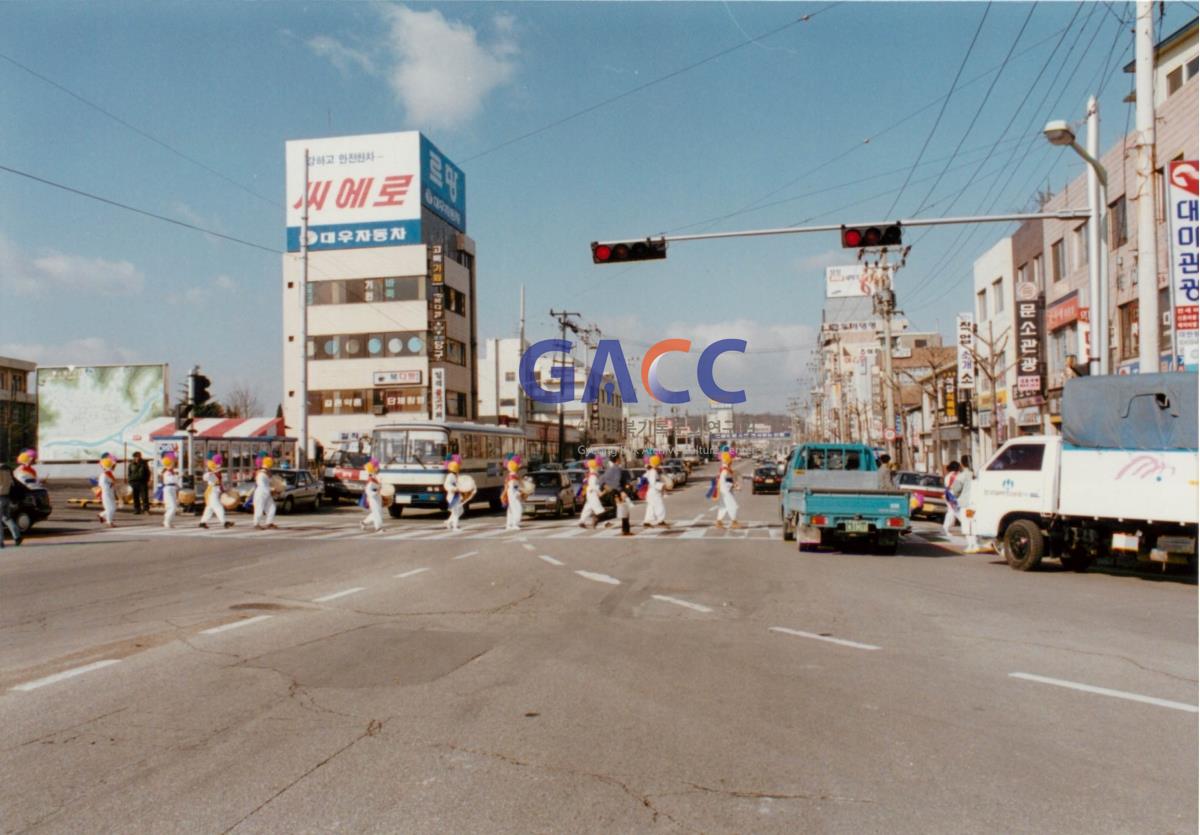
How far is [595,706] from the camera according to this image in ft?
20.7

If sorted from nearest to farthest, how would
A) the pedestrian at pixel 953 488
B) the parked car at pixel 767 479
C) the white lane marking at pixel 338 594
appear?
the white lane marking at pixel 338 594 → the pedestrian at pixel 953 488 → the parked car at pixel 767 479

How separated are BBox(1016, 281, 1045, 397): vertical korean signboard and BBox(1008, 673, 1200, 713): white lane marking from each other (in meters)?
29.2

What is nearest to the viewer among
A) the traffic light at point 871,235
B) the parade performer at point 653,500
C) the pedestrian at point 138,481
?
the traffic light at point 871,235

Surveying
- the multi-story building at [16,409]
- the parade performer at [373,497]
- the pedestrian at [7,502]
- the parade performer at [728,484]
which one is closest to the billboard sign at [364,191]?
the multi-story building at [16,409]

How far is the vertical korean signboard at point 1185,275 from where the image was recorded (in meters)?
16.1

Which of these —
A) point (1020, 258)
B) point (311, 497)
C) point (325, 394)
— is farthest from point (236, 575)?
point (325, 394)

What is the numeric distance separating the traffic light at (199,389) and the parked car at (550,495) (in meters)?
10.00

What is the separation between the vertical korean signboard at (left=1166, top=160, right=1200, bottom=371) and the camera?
52.9 ft

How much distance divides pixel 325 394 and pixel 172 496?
128 feet

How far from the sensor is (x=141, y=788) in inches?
185

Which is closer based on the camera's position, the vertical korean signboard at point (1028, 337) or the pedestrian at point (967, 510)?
the pedestrian at point (967, 510)

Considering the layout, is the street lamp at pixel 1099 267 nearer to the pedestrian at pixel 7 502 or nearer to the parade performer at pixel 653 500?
the parade performer at pixel 653 500

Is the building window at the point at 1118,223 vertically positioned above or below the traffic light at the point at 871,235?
above

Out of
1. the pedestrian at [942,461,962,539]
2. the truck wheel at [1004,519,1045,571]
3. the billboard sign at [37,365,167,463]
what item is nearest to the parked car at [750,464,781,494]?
the pedestrian at [942,461,962,539]
